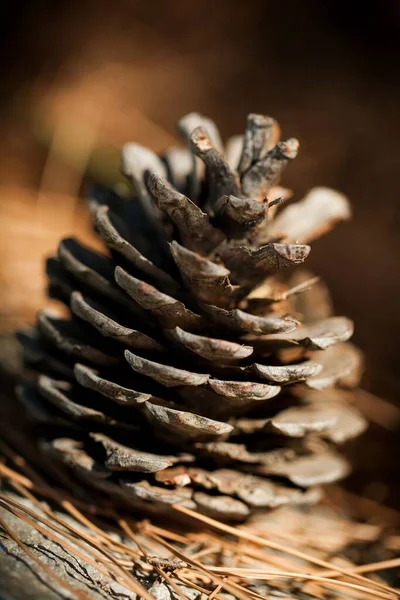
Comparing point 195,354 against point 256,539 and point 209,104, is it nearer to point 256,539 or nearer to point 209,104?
point 256,539

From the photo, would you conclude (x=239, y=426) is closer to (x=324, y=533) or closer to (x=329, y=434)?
(x=329, y=434)

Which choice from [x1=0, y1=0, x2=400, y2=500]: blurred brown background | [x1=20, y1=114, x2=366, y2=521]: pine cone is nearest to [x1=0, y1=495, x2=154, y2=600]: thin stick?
[x1=20, y1=114, x2=366, y2=521]: pine cone

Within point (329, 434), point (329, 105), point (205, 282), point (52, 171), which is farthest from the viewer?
point (52, 171)

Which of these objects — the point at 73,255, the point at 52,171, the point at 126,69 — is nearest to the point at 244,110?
the point at 126,69

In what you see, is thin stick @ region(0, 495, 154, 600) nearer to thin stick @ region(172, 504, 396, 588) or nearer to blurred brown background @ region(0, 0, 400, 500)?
thin stick @ region(172, 504, 396, 588)

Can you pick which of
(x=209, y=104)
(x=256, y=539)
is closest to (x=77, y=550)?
(x=256, y=539)

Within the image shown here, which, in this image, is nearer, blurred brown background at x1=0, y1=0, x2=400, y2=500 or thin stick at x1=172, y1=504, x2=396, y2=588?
thin stick at x1=172, y1=504, x2=396, y2=588

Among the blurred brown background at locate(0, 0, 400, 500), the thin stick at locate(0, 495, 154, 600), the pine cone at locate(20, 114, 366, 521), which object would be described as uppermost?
the blurred brown background at locate(0, 0, 400, 500)
